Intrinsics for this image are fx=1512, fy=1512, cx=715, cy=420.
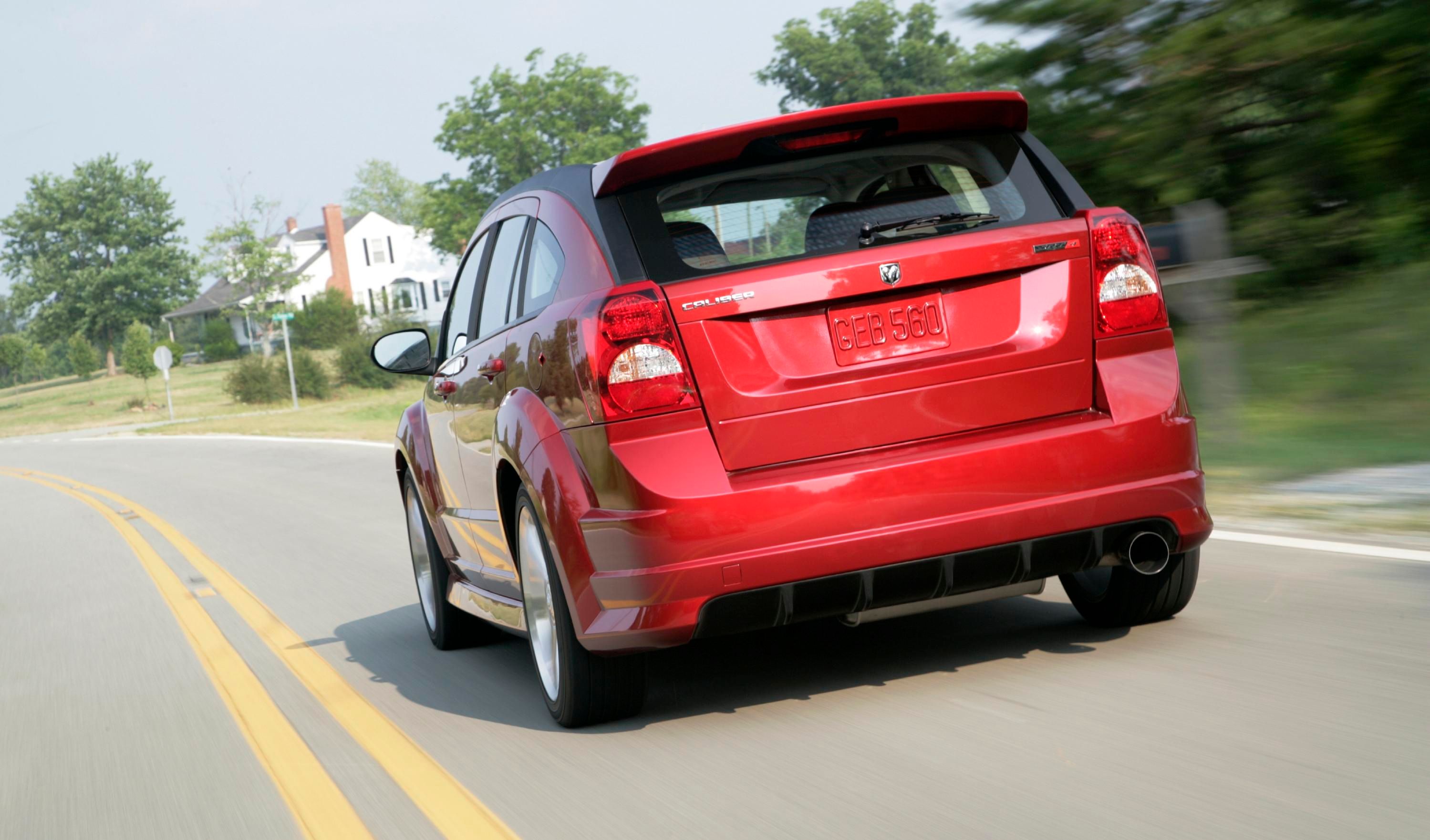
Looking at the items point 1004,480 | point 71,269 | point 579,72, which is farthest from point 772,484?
point 71,269

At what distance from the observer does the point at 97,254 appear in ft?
317

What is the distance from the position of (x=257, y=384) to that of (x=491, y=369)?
52794 millimetres

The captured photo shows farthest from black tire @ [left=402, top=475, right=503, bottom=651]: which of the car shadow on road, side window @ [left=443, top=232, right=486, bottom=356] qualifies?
side window @ [left=443, top=232, right=486, bottom=356]

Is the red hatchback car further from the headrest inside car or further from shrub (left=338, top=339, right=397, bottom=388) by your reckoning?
shrub (left=338, top=339, right=397, bottom=388)

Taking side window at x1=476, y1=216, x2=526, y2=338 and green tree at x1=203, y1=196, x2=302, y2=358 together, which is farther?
green tree at x1=203, y1=196, x2=302, y2=358

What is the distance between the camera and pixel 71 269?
94125 millimetres

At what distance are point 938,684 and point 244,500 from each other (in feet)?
Answer: 44.0

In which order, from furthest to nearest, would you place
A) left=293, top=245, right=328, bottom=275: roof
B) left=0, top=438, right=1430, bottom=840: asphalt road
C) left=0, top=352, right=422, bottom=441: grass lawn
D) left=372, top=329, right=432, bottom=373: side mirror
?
left=293, top=245, right=328, bottom=275: roof < left=0, top=352, right=422, bottom=441: grass lawn < left=372, top=329, right=432, bottom=373: side mirror < left=0, top=438, right=1430, bottom=840: asphalt road

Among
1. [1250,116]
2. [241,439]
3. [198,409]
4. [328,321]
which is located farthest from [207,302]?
[1250,116]

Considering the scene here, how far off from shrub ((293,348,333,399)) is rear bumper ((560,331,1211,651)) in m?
53.2

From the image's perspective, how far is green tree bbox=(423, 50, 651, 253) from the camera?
2963 inches

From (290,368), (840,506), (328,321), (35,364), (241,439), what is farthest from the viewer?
(35,364)

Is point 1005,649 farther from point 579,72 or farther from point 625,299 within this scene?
point 579,72

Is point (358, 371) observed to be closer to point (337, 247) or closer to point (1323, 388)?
point (337, 247)
